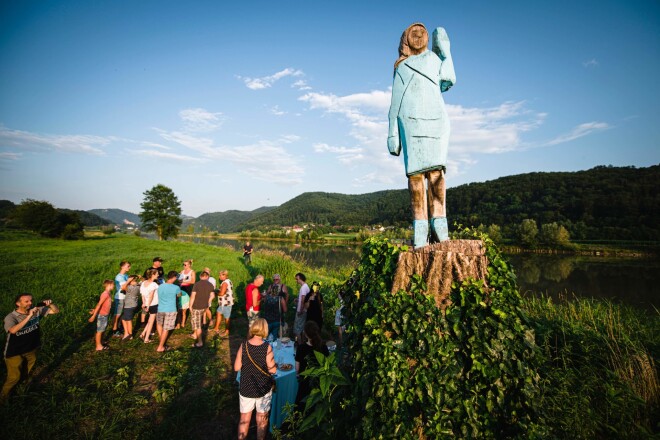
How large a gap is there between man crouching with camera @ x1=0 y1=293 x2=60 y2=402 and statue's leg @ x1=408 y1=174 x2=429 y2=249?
248 inches

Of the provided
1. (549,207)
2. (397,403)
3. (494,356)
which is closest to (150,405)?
(397,403)

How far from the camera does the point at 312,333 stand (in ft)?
13.9

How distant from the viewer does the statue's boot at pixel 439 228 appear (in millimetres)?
3590

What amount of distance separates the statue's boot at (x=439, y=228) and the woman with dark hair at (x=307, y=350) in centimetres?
231

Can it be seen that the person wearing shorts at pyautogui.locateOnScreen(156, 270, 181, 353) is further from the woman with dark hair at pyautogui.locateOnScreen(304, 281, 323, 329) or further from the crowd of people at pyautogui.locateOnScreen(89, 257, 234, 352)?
the woman with dark hair at pyautogui.locateOnScreen(304, 281, 323, 329)

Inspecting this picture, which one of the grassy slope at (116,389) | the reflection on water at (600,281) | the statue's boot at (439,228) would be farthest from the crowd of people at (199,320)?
the reflection on water at (600,281)

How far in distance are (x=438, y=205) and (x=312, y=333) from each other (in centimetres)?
271

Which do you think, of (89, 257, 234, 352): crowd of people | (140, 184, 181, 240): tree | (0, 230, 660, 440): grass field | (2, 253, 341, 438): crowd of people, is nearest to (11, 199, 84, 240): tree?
(140, 184, 181, 240): tree

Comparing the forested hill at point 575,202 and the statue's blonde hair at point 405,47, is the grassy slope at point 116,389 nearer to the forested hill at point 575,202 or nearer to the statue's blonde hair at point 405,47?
the statue's blonde hair at point 405,47

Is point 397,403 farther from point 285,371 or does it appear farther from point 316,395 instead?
point 285,371

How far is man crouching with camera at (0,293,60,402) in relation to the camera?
442cm

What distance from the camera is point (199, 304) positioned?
703 cm

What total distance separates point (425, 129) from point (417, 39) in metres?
1.41

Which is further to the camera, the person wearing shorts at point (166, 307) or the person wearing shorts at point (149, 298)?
the person wearing shorts at point (149, 298)
